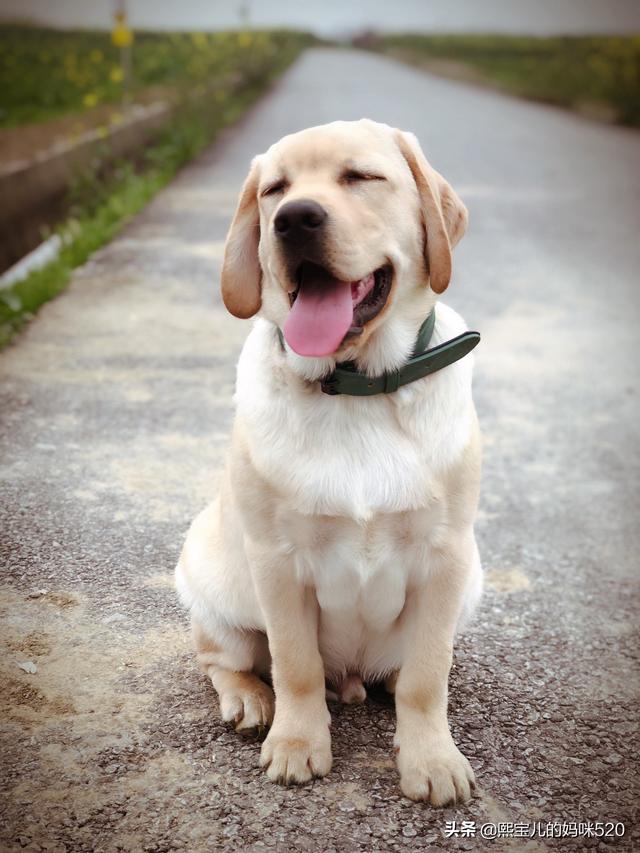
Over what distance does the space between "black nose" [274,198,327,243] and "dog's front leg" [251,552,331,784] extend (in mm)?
788

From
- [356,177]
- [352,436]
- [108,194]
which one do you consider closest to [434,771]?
[352,436]

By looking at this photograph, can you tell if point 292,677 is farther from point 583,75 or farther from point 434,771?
point 583,75

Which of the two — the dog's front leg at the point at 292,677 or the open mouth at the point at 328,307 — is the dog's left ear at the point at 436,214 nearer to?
the open mouth at the point at 328,307

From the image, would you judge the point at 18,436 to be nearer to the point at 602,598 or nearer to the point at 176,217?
the point at 602,598

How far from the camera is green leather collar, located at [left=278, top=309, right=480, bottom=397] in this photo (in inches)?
94.3

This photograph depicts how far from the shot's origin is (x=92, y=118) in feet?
51.6

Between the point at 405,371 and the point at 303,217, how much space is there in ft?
1.52

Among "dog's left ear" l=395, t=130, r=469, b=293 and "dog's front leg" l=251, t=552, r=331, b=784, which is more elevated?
"dog's left ear" l=395, t=130, r=469, b=293

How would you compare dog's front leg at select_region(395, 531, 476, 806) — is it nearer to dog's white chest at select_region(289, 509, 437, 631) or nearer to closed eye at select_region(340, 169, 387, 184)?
dog's white chest at select_region(289, 509, 437, 631)

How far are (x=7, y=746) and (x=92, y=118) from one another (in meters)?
14.8

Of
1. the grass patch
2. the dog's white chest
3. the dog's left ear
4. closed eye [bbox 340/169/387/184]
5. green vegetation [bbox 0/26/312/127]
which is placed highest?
closed eye [bbox 340/169/387/184]

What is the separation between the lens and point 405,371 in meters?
2.41

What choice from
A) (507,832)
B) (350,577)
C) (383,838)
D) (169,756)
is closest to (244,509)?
(350,577)

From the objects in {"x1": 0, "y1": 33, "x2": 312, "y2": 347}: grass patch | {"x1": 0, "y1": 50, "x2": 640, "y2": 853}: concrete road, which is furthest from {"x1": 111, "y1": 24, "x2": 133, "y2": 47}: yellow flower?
{"x1": 0, "y1": 50, "x2": 640, "y2": 853}: concrete road
